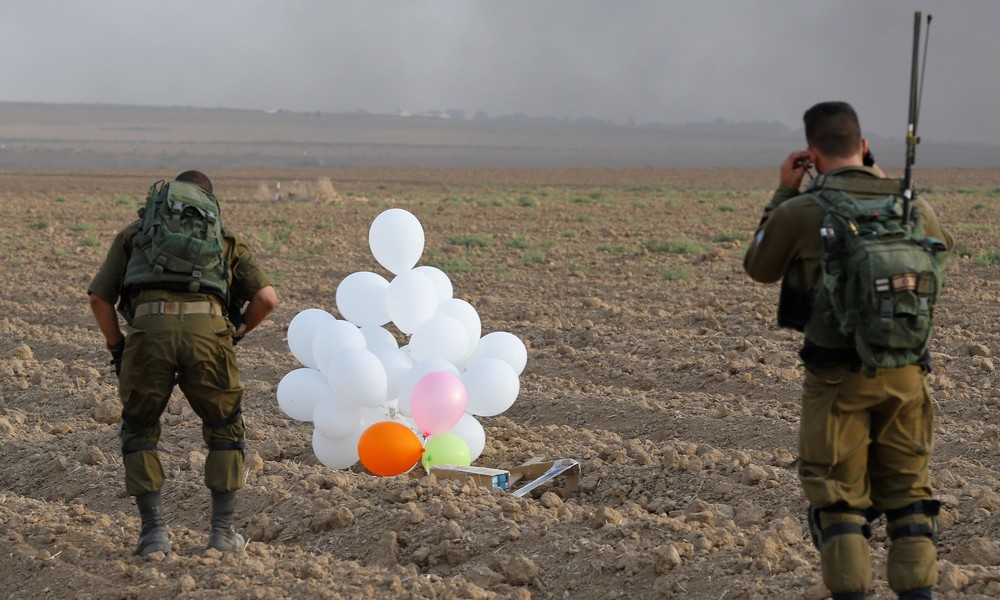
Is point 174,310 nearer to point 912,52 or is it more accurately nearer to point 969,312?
point 912,52

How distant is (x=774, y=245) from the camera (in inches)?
166

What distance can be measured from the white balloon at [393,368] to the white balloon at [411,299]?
20cm

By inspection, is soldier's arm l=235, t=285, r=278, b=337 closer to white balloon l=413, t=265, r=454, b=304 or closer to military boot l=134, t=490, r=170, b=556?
military boot l=134, t=490, r=170, b=556

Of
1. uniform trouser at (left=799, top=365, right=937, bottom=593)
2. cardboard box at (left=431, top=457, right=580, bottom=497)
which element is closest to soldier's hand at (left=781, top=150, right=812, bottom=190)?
uniform trouser at (left=799, top=365, right=937, bottom=593)

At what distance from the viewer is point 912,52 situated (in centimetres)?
439

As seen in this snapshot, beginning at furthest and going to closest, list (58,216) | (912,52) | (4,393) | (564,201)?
(564,201)
(58,216)
(4,393)
(912,52)

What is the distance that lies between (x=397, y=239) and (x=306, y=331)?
0.77m

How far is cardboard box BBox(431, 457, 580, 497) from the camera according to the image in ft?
21.4

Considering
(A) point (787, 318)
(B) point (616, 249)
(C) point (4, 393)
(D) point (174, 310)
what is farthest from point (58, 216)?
(A) point (787, 318)

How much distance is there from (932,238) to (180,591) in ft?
10.8

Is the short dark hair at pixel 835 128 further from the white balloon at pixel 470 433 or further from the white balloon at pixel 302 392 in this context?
the white balloon at pixel 302 392

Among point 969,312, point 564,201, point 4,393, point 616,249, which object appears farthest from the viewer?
point 564,201

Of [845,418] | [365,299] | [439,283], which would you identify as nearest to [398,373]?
[365,299]

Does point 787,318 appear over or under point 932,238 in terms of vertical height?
under
